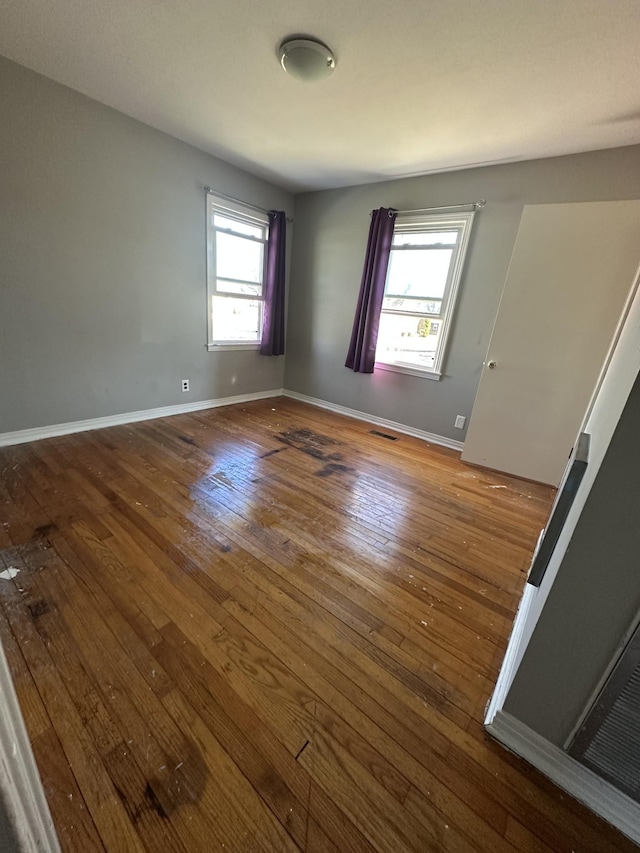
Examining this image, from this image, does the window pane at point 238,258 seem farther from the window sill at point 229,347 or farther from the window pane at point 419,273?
the window pane at point 419,273

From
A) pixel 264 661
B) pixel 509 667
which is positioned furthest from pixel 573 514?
pixel 264 661

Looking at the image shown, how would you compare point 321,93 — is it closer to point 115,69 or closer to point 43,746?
point 115,69

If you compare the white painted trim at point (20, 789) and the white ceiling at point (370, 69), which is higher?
the white ceiling at point (370, 69)

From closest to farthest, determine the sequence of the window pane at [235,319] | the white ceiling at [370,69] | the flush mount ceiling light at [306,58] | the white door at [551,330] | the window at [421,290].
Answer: the white ceiling at [370,69], the flush mount ceiling light at [306,58], the white door at [551,330], the window at [421,290], the window pane at [235,319]

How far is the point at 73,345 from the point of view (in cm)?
260

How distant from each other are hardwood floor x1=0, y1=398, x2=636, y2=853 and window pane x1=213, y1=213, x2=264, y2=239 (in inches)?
102

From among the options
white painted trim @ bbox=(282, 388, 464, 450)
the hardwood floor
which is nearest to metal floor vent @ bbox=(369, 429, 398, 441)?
white painted trim @ bbox=(282, 388, 464, 450)

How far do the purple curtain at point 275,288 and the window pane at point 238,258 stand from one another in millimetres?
126

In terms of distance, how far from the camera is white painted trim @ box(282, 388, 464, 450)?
3297mm

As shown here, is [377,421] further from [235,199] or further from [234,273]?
[235,199]

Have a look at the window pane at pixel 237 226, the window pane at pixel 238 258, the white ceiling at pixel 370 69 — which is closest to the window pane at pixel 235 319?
the window pane at pixel 238 258

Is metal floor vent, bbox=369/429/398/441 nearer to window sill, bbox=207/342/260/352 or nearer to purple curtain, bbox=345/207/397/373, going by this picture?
purple curtain, bbox=345/207/397/373

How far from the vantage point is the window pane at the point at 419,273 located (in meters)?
3.05

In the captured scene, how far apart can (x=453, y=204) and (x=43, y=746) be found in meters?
3.98
